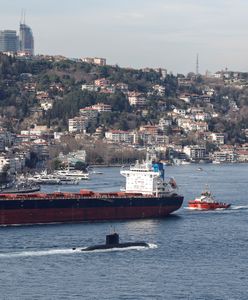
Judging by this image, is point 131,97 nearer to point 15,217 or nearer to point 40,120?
point 40,120

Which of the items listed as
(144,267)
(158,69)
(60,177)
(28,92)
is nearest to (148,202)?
(144,267)

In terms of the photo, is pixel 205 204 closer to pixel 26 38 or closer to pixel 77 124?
pixel 77 124

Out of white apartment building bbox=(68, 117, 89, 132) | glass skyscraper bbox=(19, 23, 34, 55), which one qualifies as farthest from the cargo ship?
glass skyscraper bbox=(19, 23, 34, 55)

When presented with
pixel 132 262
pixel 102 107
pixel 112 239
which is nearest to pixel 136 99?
pixel 102 107

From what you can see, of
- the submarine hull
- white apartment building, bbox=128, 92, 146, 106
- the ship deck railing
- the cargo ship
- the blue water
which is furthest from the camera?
white apartment building, bbox=128, 92, 146, 106

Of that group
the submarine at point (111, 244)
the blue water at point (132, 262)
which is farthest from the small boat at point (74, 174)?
the submarine at point (111, 244)

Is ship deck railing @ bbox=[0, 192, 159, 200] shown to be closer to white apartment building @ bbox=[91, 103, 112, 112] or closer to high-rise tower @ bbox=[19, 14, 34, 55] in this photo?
white apartment building @ bbox=[91, 103, 112, 112]
